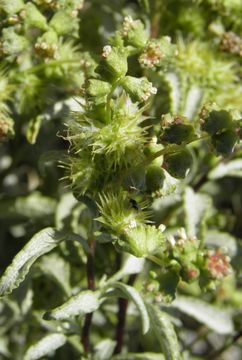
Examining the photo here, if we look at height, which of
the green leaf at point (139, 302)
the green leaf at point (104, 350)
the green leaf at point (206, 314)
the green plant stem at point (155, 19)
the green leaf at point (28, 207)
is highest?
the green plant stem at point (155, 19)

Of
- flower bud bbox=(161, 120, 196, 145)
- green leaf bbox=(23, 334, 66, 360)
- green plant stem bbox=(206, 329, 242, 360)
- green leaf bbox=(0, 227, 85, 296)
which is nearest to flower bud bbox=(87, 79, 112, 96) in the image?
→ flower bud bbox=(161, 120, 196, 145)

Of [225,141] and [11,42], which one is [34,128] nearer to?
[11,42]

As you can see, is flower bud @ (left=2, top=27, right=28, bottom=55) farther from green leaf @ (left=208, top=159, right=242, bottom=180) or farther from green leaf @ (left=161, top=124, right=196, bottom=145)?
green leaf @ (left=208, top=159, right=242, bottom=180)

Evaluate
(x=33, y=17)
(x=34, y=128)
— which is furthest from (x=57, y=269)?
(x=33, y=17)

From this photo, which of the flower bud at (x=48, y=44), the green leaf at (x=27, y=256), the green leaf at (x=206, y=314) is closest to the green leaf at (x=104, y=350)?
the green leaf at (x=206, y=314)

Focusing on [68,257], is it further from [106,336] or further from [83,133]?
[83,133]

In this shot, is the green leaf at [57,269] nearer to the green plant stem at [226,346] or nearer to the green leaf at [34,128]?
the green leaf at [34,128]

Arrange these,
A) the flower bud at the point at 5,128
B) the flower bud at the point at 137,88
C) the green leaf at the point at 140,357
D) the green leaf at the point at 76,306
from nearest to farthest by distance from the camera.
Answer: the flower bud at the point at 137,88, the green leaf at the point at 76,306, the flower bud at the point at 5,128, the green leaf at the point at 140,357
